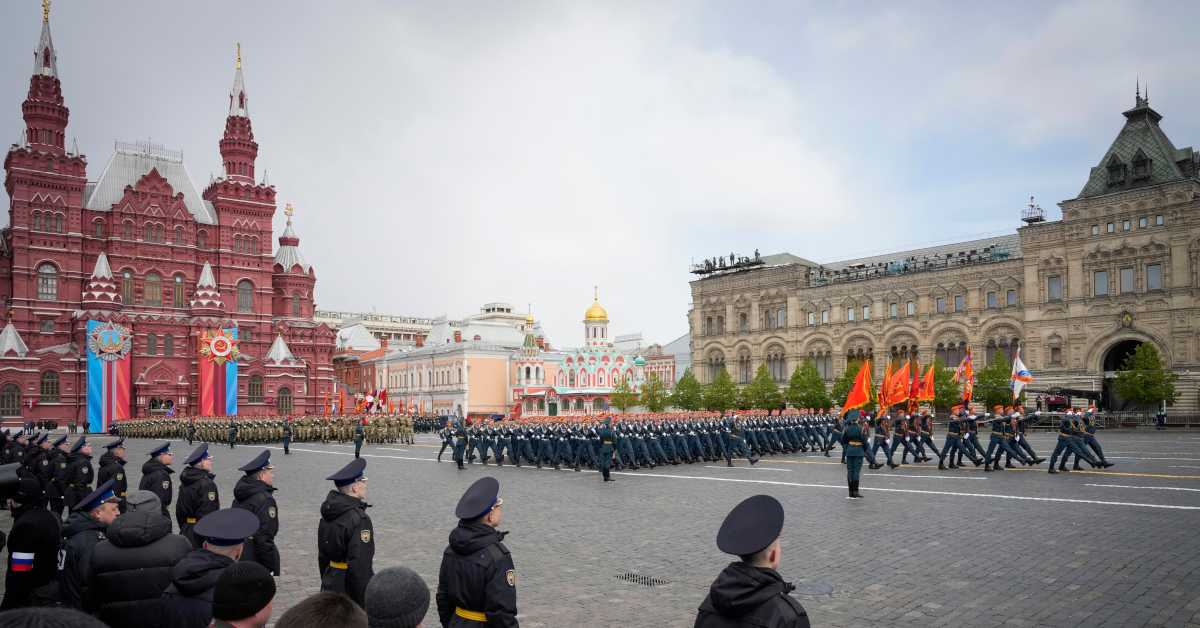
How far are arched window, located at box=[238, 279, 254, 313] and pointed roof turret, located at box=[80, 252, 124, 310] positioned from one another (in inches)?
335

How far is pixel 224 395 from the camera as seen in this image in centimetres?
5381

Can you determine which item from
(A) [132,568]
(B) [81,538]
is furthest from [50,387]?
(A) [132,568]

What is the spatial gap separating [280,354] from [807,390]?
38.3 metres

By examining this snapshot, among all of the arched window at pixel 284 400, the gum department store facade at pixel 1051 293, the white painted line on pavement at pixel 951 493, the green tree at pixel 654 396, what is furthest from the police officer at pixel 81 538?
the green tree at pixel 654 396

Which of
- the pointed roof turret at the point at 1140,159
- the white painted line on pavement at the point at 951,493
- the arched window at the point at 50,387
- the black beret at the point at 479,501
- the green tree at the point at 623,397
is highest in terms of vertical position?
the pointed roof turret at the point at 1140,159

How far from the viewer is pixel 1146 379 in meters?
41.0

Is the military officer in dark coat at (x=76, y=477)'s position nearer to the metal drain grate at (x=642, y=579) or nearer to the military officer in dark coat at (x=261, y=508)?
the military officer in dark coat at (x=261, y=508)

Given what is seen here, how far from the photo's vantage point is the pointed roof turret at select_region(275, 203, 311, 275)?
64.0 m

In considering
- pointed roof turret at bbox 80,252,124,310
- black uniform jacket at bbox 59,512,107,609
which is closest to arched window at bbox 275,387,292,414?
pointed roof turret at bbox 80,252,124,310

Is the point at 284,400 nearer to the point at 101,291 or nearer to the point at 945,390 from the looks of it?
the point at 101,291

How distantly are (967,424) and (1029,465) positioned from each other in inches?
68.9

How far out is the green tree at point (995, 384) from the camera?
4512 centimetres

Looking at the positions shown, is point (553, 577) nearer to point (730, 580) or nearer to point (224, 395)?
point (730, 580)

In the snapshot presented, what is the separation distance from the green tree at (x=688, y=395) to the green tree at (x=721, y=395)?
0.64m
